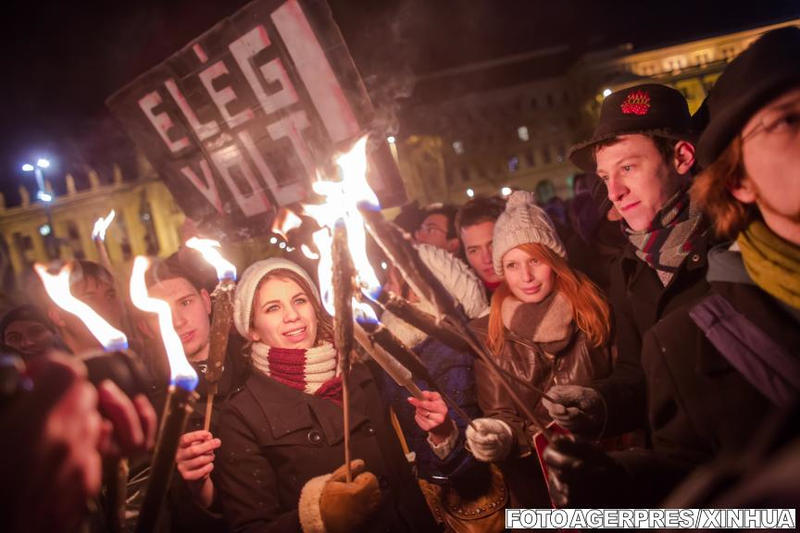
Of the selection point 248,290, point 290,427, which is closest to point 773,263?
point 290,427

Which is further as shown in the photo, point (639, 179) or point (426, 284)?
point (639, 179)

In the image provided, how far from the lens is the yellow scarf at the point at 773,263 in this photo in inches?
63.6

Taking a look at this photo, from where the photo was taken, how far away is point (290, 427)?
2828 millimetres

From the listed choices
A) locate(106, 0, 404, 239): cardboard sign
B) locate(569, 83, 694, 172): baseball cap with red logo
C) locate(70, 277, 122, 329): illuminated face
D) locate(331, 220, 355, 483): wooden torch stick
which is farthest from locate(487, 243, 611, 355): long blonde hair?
locate(70, 277, 122, 329): illuminated face

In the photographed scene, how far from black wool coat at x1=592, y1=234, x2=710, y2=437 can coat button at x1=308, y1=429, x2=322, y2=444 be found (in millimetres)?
1688

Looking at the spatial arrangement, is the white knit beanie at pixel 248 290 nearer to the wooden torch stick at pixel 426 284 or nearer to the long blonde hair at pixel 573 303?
the long blonde hair at pixel 573 303

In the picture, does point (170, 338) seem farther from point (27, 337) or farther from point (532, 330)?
point (27, 337)

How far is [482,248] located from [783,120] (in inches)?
113

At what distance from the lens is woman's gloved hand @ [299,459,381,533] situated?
224cm

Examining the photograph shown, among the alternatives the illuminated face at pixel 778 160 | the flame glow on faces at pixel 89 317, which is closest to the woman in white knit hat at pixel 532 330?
the illuminated face at pixel 778 160

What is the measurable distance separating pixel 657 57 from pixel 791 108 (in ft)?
171

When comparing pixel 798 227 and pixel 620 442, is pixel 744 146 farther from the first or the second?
pixel 620 442

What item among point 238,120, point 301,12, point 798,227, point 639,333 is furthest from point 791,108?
point 238,120

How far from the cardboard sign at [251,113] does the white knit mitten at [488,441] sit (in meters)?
2.32
